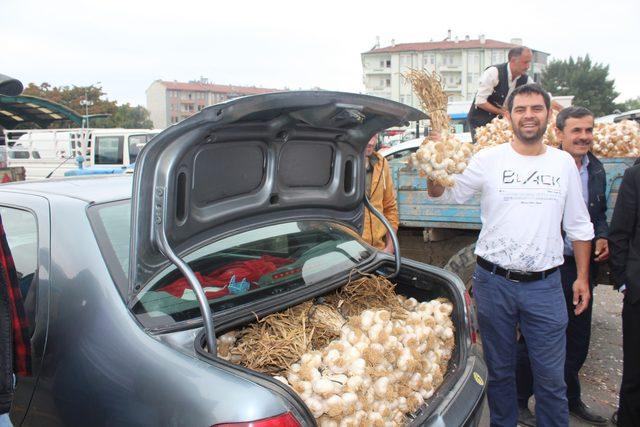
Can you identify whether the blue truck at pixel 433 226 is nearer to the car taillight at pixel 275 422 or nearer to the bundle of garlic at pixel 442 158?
the bundle of garlic at pixel 442 158

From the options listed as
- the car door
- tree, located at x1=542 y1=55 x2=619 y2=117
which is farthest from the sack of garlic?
tree, located at x1=542 y1=55 x2=619 y2=117

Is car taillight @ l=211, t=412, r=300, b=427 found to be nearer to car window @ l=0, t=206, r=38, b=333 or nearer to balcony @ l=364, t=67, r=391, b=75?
car window @ l=0, t=206, r=38, b=333

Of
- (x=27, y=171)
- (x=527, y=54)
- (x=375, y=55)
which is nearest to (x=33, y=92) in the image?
(x=27, y=171)

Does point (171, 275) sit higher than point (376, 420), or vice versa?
point (171, 275)

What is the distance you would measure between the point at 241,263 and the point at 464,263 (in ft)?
8.14

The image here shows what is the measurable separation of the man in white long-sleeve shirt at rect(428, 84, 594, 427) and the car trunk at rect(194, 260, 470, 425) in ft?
1.27

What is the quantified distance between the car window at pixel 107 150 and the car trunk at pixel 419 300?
1103 cm

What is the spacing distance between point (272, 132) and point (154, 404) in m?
1.22

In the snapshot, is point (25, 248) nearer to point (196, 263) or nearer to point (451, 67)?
point (196, 263)

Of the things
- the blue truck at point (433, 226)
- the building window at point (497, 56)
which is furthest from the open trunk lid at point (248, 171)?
the building window at point (497, 56)

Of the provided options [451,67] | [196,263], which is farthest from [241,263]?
[451,67]

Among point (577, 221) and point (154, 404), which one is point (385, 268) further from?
point (154, 404)

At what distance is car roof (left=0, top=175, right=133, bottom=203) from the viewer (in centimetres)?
247

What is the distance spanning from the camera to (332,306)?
8.35 ft
